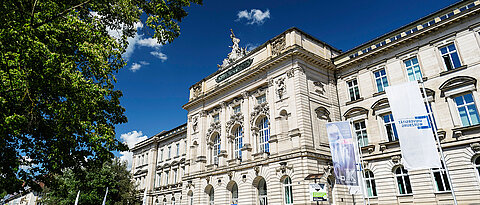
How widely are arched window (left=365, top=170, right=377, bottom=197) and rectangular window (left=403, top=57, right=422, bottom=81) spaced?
Answer: 825cm

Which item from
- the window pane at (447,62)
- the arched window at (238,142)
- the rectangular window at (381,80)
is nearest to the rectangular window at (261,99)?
the arched window at (238,142)

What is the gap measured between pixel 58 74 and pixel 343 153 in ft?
57.0

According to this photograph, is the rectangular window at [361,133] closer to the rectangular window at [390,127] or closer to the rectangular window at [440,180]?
the rectangular window at [390,127]

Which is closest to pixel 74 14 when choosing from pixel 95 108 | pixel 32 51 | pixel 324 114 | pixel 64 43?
pixel 64 43

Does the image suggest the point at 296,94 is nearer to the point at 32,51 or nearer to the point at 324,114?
the point at 324,114

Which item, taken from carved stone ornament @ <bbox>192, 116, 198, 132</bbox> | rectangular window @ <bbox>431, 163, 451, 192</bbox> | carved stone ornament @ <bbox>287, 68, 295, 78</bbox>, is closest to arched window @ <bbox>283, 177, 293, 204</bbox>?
carved stone ornament @ <bbox>287, 68, 295, 78</bbox>

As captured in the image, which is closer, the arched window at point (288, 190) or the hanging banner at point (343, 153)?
the hanging banner at point (343, 153)

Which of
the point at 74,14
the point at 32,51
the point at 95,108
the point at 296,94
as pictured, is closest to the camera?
the point at 32,51

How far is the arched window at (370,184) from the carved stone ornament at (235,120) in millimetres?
12804

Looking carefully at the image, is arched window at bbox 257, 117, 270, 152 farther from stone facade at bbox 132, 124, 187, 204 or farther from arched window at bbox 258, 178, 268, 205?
stone facade at bbox 132, 124, 187, 204

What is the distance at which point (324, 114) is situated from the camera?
27688 mm

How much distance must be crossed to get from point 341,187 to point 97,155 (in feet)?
63.7

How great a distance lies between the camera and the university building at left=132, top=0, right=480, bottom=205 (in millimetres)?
21125

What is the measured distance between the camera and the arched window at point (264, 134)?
28859 millimetres
